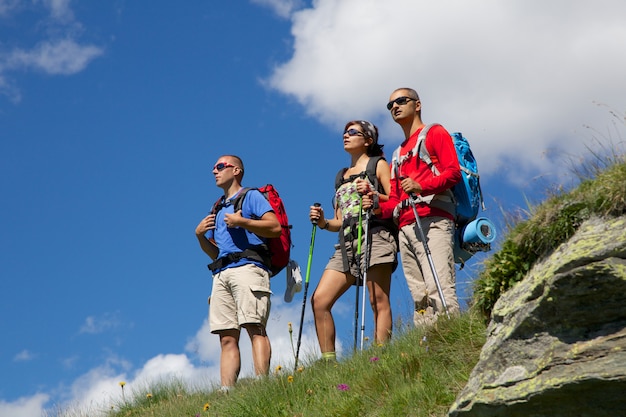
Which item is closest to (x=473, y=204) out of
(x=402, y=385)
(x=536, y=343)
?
(x=402, y=385)

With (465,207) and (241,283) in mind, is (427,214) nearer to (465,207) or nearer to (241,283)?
(465,207)

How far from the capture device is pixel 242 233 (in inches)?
366

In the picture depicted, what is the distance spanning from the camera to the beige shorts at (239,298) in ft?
29.2

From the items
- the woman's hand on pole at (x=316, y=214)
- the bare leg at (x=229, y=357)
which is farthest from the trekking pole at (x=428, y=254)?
the bare leg at (x=229, y=357)

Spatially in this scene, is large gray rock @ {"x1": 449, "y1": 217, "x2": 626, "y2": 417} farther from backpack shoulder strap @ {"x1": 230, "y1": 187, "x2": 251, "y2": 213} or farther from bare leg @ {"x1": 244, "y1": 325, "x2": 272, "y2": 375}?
backpack shoulder strap @ {"x1": 230, "y1": 187, "x2": 251, "y2": 213}

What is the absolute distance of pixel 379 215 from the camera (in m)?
8.89

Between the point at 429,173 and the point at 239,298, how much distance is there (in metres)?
2.33

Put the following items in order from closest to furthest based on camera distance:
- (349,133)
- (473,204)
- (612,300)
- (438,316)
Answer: (612,300) < (438,316) < (473,204) < (349,133)

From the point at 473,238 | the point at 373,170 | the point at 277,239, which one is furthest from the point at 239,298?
the point at 473,238

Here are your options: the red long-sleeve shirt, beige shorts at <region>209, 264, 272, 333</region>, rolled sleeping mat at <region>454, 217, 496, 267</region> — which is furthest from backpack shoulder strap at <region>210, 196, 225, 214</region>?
rolled sleeping mat at <region>454, 217, 496, 267</region>

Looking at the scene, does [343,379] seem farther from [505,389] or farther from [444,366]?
[505,389]

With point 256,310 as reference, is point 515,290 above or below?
below

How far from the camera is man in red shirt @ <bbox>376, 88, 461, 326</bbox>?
8016mm

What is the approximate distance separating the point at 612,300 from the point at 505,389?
894 millimetres
